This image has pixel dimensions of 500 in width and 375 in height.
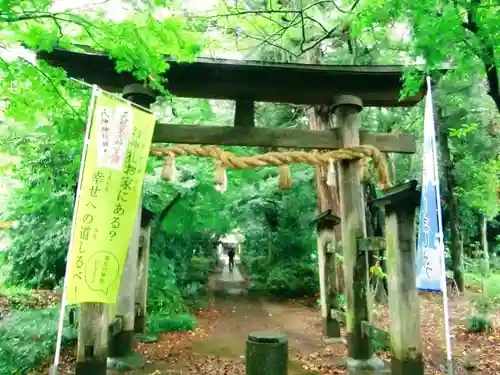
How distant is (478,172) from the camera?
13305 millimetres

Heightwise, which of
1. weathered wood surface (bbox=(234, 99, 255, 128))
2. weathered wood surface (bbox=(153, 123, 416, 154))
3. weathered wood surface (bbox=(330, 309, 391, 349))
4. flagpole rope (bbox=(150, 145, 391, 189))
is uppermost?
weathered wood surface (bbox=(234, 99, 255, 128))

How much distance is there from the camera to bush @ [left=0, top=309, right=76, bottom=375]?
6.01m

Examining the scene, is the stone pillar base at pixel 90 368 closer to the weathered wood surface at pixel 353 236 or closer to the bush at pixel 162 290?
the weathered wood surface at pixel 353 236

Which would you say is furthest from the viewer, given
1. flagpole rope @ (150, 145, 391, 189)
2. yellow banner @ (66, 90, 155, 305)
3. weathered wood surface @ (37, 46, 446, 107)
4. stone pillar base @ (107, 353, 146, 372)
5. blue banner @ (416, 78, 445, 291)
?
weathered wood surface @ (37, 46, 446, 107)

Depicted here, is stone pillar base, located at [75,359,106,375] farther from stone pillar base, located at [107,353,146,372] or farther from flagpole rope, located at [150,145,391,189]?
flagpole rope, located at [150,145,391,189]

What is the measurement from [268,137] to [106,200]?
9.64ft

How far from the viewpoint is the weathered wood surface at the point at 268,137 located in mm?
6191

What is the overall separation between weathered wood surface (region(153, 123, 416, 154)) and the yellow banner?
1.54 meters

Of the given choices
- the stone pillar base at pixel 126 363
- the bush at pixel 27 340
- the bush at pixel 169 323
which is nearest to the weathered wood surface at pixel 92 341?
the stone pillar base at pixel 126 363

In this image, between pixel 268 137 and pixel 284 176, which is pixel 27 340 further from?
pixel 268 137

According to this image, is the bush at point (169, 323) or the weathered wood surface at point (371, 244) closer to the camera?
the weathered wood surface at point (371, 244)

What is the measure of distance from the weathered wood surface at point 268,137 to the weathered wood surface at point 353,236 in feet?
0.83

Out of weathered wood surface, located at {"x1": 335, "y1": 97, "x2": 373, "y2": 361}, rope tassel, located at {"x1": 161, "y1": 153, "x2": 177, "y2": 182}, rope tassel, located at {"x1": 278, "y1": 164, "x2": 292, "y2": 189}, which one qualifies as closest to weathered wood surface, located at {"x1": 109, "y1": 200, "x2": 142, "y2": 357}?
rope tassel, located at {"x1": 161, "y1": 153, "x2": 177, "y2": 182}

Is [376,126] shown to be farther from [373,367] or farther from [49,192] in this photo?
[49,192]
